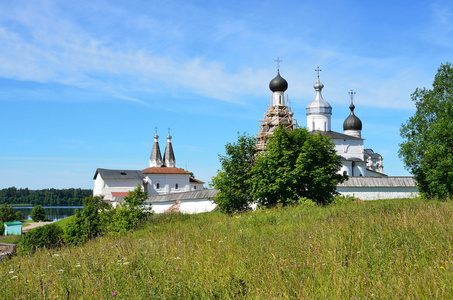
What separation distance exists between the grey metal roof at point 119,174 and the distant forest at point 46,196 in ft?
319

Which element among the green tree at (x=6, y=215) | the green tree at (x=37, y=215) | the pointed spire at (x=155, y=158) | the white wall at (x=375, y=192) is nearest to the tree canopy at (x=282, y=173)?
the white wall at (x=375, y=192)

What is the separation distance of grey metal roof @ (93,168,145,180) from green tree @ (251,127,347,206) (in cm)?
5685

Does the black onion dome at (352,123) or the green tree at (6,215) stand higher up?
the black onion dome at (352,123)

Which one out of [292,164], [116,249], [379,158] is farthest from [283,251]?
[379,158]

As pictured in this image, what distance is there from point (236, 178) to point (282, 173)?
10.2ft

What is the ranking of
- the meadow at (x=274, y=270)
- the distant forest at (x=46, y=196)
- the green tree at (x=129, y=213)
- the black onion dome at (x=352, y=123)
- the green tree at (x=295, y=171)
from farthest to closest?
1. the distant forest at (x=46, y=196)
2. the black onion dome at (x=352, y=123)
3. the green tree at (x=295, y=171)
4. the green tree at (x=129, y=213)
5. the meadow at (x=274, y=270)

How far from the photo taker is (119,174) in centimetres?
7556

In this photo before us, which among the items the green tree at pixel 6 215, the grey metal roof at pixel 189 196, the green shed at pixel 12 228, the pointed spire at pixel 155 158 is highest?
the pointed spire at pixel 155 158

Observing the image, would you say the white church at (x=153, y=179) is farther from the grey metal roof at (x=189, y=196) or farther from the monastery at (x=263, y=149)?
the grey metal roof at (x=189, y=196)

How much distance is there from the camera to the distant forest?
167525mm

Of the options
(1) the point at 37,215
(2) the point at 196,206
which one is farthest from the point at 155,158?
(2) the point at 196,206

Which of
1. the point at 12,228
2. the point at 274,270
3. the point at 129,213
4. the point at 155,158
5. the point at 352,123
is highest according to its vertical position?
the point at 352,123

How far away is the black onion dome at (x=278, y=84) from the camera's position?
58.1 metres

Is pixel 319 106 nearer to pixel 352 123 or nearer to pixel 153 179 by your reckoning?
pixel 352 123
